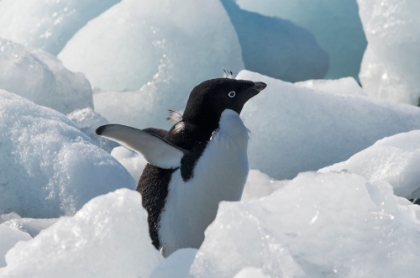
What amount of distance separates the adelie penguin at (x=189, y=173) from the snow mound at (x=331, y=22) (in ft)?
12.1

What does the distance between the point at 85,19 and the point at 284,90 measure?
228 centimetres

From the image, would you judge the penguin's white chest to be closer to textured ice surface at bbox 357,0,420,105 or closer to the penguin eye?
the penguin eye

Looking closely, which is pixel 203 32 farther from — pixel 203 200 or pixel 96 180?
pixel 203 200

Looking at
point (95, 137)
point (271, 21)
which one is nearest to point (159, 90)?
point (95, 137)

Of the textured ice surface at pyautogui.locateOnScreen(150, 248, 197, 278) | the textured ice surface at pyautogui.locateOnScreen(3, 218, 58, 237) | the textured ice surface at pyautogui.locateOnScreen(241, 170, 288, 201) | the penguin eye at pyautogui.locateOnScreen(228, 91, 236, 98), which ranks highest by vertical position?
the textured ice surface at pyautogui.locateOnScreen(150, 248, 197, 278)

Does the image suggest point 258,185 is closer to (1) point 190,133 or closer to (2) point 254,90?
(2) point 254,90

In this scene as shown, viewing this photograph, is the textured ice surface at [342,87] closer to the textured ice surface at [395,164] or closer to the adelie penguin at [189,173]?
the textured ice surface at [395,164]

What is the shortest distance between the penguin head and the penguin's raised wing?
0.47ft

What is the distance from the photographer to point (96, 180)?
236 centimetres

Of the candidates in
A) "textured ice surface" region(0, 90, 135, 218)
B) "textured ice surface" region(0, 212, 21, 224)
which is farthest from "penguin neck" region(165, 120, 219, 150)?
"textured ice surface" region(0, 212, 21, 224)

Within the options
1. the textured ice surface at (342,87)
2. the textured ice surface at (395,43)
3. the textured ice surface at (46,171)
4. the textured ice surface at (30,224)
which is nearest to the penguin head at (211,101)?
the textured ice surface at (46,171)

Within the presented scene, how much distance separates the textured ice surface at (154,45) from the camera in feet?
14.1

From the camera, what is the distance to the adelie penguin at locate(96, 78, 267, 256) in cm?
198

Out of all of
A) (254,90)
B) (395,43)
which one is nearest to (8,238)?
(254,90)
